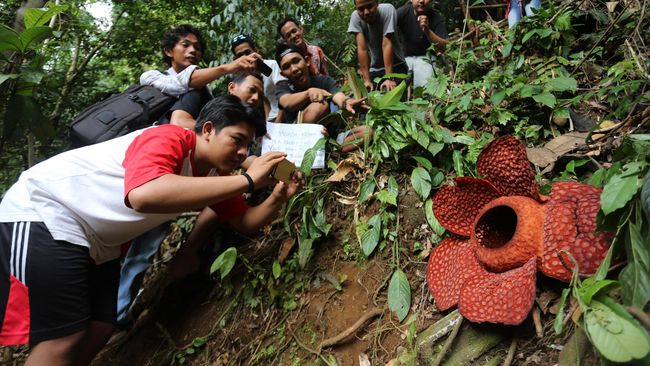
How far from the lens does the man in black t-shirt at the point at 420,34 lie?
13.3 ft

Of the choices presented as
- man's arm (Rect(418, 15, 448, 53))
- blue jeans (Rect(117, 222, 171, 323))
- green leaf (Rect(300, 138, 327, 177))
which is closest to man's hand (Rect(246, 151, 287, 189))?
green leaf (Rect(300, 138, 327, 177))

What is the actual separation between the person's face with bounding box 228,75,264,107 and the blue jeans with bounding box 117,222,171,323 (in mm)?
1199

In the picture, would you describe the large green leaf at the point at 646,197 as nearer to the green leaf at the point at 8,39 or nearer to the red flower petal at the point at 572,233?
the red flower petal at the point at 572,233

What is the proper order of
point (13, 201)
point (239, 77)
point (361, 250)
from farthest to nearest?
point (239, 77) → point (361, 250) → point (13, 201)

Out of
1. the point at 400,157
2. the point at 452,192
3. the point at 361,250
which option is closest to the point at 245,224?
the point at 361,250

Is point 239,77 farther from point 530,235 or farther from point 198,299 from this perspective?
point 530,235

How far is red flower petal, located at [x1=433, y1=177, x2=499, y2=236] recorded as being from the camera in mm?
1850

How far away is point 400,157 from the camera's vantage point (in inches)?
102

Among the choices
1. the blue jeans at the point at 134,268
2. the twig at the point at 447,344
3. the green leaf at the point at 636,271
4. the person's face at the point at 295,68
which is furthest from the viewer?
the person's face at the point at 295,68

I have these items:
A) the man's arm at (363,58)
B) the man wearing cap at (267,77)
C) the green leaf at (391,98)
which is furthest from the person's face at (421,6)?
the green leaf at (391,98)

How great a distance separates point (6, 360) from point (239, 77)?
2.95 m

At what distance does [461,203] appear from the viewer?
190cm

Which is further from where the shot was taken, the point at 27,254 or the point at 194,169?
the point at 194,169

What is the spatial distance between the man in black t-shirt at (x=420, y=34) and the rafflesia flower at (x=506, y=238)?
226cm
